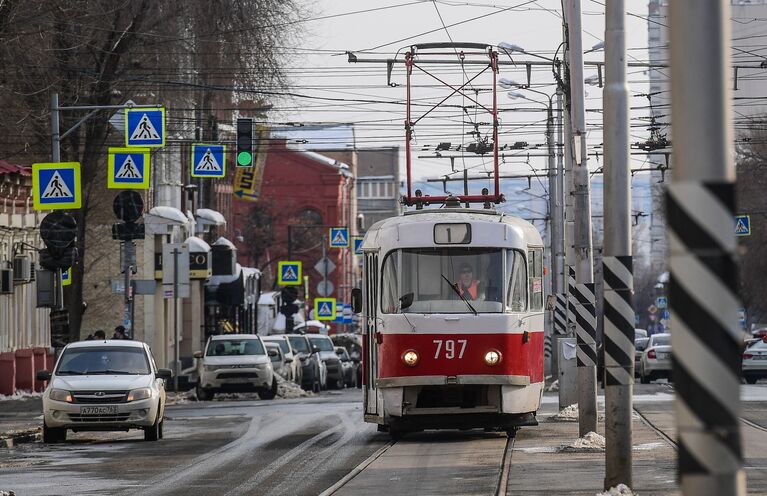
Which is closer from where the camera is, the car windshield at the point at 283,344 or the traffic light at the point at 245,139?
the traffic light at the point at 245,139

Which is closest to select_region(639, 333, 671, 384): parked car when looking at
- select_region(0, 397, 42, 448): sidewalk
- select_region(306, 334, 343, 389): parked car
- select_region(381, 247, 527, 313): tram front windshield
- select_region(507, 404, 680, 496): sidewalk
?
select_region(306, 334, 343, 389): parked car

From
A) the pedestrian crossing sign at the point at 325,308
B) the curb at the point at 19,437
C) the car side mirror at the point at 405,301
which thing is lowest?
the curb at the point at 19,437

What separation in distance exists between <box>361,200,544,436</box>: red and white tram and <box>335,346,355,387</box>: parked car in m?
33.7

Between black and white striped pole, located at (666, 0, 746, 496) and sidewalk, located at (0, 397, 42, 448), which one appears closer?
black and white striped pole, located at (666, 0, 746, 496)

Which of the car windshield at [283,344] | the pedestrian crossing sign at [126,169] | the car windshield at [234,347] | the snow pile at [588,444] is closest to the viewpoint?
the snow pile at [588,444]

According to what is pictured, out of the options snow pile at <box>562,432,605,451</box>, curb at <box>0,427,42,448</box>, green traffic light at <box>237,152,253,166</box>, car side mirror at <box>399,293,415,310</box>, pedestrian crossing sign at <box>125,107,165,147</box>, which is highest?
pedestrian crossing sign at <box>125,107,165,147</box>

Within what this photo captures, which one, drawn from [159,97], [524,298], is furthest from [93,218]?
[524,298]

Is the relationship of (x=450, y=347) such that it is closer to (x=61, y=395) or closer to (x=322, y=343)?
(x=61, y=395)

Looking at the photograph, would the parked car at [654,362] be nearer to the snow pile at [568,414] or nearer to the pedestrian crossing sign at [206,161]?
the pedestrian crossing sign at [206,161]

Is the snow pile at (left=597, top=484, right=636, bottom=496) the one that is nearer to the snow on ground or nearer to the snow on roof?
the snow on ground

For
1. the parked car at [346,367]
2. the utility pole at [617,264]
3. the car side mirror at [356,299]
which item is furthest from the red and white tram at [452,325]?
the parked car at [346,367]

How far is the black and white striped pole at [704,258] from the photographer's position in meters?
6.26

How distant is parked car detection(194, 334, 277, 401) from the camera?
4041 centimetres

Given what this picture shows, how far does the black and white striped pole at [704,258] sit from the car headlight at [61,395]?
61.9ft
